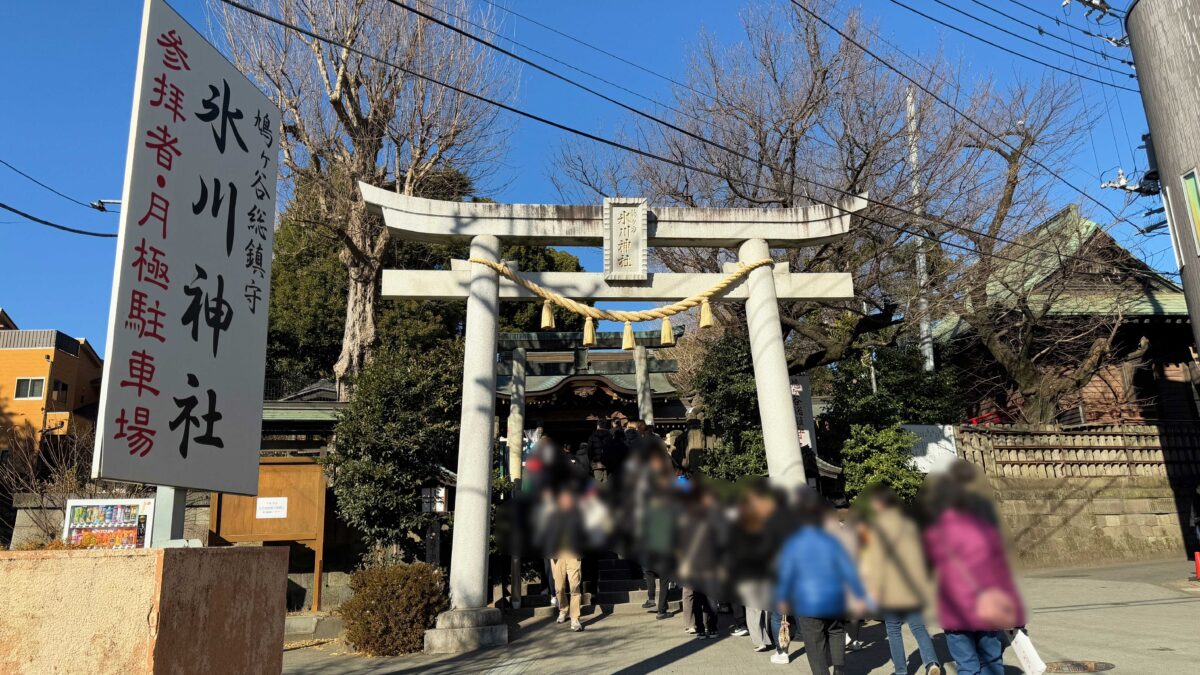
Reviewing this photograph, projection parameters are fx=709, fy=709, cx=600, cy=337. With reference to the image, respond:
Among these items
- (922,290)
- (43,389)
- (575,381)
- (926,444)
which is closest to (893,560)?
(926,444)

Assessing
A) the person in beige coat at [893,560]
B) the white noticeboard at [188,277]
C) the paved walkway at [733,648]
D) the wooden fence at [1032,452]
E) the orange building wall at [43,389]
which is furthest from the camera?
the orange building wall at [43,389]

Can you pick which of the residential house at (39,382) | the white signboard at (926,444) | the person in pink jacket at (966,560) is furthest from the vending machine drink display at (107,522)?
the residential house at (39,382)

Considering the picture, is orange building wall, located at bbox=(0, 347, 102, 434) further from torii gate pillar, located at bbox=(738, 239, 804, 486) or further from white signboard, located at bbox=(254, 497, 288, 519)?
torii gate pillar, located at bbox=(738, 239, 804, 486)

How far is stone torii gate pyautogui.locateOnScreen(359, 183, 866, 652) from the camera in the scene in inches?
404

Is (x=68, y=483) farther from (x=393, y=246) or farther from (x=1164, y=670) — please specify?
(x=1164, y=670)

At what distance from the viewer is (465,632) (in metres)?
9.37

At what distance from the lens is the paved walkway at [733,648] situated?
727cm

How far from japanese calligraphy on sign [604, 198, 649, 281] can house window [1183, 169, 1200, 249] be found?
24.0ft

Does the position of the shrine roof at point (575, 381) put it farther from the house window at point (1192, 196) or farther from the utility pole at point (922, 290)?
the house window at point (1192, 196)

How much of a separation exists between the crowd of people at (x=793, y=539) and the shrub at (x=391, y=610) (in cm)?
929

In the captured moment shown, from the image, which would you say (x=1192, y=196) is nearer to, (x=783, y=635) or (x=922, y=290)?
(x=922, y=290)

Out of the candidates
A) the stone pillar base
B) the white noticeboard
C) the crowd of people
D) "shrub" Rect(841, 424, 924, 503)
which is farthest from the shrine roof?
the crowd of people

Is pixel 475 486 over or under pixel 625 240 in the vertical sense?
under

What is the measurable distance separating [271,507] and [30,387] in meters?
22.7
